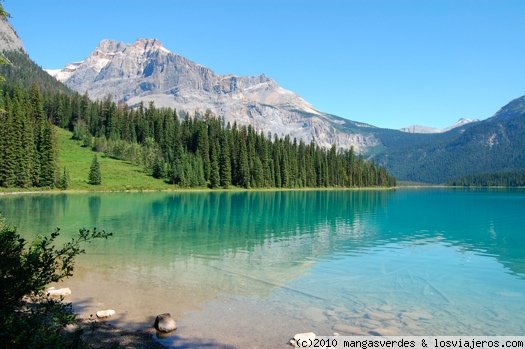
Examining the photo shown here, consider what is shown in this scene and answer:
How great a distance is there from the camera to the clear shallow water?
20719mm

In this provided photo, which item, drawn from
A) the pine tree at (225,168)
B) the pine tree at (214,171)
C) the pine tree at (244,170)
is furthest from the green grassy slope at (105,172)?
the pine tree at (244,170)

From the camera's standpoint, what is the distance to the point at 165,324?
19047 mm

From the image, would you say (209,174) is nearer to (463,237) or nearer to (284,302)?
(463,237)

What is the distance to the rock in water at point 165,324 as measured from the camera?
62.1 ft

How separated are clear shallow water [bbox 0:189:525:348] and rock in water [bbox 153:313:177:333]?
471 millimetres

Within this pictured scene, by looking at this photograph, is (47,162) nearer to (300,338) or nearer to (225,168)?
(225,168)

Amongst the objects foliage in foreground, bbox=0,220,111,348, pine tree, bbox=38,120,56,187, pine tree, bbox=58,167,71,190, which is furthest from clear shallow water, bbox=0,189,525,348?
pine tree, bbox=58,167,71,190

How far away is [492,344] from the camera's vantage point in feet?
62.4

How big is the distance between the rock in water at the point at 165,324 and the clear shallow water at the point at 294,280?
0.47 m

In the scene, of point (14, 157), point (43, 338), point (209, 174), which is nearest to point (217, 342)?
point (43, 338)

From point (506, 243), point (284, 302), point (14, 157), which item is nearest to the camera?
point (284, 302)

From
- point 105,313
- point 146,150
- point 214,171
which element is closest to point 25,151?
point 146,150

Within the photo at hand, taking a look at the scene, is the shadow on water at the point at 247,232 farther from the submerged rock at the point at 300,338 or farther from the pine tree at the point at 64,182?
the pine tree at the point at 64,182

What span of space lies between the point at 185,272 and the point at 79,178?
116 m
